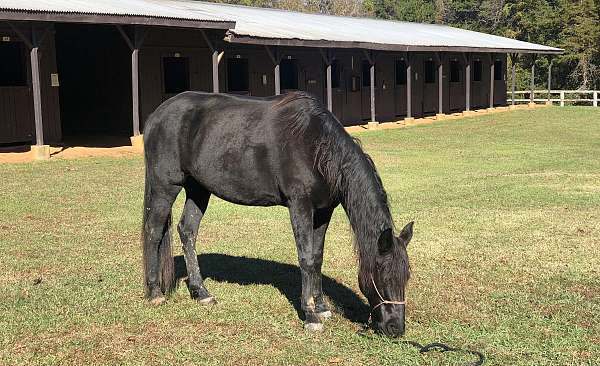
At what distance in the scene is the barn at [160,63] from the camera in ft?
55.4

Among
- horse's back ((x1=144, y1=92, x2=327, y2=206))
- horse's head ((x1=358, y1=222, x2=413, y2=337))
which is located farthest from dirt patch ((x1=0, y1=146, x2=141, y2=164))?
horse's head ((x1=358, y1=222, x2=413, y2=337))

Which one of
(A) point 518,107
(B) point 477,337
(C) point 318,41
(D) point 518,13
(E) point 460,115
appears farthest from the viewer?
(D) point 518,13

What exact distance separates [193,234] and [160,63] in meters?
15.6

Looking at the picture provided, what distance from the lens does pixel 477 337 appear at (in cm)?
481

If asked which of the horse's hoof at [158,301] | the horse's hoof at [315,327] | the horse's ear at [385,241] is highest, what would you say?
the horse's ear at [385,241]

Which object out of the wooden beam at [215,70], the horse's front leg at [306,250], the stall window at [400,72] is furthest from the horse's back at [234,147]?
the stall window at [400,72]

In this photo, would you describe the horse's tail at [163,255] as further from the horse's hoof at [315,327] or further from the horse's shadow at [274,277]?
the horse's hoof at [315,327]

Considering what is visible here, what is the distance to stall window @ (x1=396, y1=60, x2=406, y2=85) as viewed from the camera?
100 feet

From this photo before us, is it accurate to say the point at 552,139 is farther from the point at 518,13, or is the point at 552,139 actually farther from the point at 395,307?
the point at 518,13

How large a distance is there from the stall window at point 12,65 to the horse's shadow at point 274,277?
482 inches

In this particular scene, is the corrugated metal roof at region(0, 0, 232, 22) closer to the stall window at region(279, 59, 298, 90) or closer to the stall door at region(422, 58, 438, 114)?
the stall window at region(279, 59, 298, 90)

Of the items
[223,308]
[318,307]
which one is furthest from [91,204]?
[318,307]

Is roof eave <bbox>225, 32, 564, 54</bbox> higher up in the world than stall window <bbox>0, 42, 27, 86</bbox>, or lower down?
higher up

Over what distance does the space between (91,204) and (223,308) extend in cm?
567
